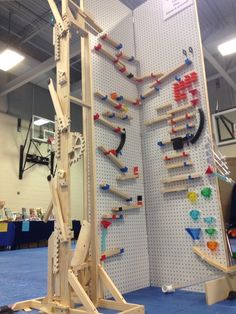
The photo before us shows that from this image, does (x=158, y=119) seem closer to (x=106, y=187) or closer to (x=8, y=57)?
(x=106, y=187)

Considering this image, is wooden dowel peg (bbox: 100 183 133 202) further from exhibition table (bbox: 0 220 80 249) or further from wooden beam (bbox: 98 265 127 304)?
exhibition table (bbox: 0 220 80 249)

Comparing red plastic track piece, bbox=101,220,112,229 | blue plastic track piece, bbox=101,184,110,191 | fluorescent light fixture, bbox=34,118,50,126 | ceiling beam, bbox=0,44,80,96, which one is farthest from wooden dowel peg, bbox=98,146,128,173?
fluorescent light fixture, bbox=34,118,50,126

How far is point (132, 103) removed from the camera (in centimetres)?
293

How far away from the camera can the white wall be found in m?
8.55

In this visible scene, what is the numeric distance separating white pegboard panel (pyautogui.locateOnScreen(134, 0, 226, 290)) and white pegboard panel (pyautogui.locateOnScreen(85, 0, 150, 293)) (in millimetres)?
94

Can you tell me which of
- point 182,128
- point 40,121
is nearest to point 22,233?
point 40,121

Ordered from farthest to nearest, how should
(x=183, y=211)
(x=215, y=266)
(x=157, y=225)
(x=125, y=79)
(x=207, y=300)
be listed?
(x=125, y=79)
(x=157, y=225)
(x=183, y=211)
(x=215, y=266)
(x=207, y=300)

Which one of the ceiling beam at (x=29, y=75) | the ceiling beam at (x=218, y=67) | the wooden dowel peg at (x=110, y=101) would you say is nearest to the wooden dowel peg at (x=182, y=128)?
the wooden dowel peg at (x=110, y=101)

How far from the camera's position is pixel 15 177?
8812 millimetres

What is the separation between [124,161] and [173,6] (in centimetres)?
154

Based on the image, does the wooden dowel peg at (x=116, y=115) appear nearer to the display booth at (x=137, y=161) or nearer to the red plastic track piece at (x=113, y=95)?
the display booth at (x=137, y=161)

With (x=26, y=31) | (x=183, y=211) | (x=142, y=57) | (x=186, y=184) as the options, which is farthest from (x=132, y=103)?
(x=26, y=31)

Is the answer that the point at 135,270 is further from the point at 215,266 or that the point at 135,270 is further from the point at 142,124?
the point at 142,124

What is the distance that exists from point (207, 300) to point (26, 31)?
23.0 ft
